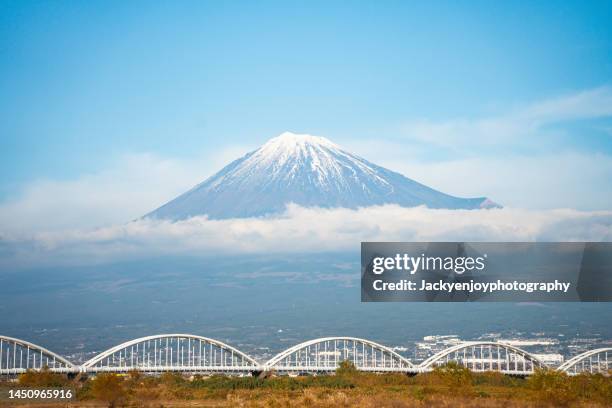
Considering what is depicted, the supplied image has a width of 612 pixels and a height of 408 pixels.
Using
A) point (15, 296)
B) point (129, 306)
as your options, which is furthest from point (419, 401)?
point (15, 296)

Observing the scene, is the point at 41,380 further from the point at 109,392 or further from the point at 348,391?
the point at 348,391

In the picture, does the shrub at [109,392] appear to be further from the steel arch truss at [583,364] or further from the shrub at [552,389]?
the steel arch truss at [583,364]

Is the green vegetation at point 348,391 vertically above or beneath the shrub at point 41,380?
beneath

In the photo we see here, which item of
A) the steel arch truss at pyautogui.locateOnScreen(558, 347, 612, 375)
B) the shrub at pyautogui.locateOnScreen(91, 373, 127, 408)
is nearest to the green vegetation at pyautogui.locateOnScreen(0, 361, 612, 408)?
the shrub at pyautogui.locateOnScreen(91, 373, 127, 408)

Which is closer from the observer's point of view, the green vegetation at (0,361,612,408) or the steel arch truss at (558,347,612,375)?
the green vegetation at (0,361,612,408)

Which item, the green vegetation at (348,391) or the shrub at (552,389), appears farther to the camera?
the green vegetation at (348,391)

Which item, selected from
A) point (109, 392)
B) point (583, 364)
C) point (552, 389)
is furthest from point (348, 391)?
point (583, 364)

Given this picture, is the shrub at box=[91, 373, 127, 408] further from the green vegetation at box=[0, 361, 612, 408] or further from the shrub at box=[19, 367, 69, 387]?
the shrub at box=[19, 367, 69, 387]

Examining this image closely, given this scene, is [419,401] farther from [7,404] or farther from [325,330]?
[325,330]

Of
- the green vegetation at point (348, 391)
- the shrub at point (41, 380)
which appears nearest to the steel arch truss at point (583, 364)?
the green vegetation at point (348, 391)
